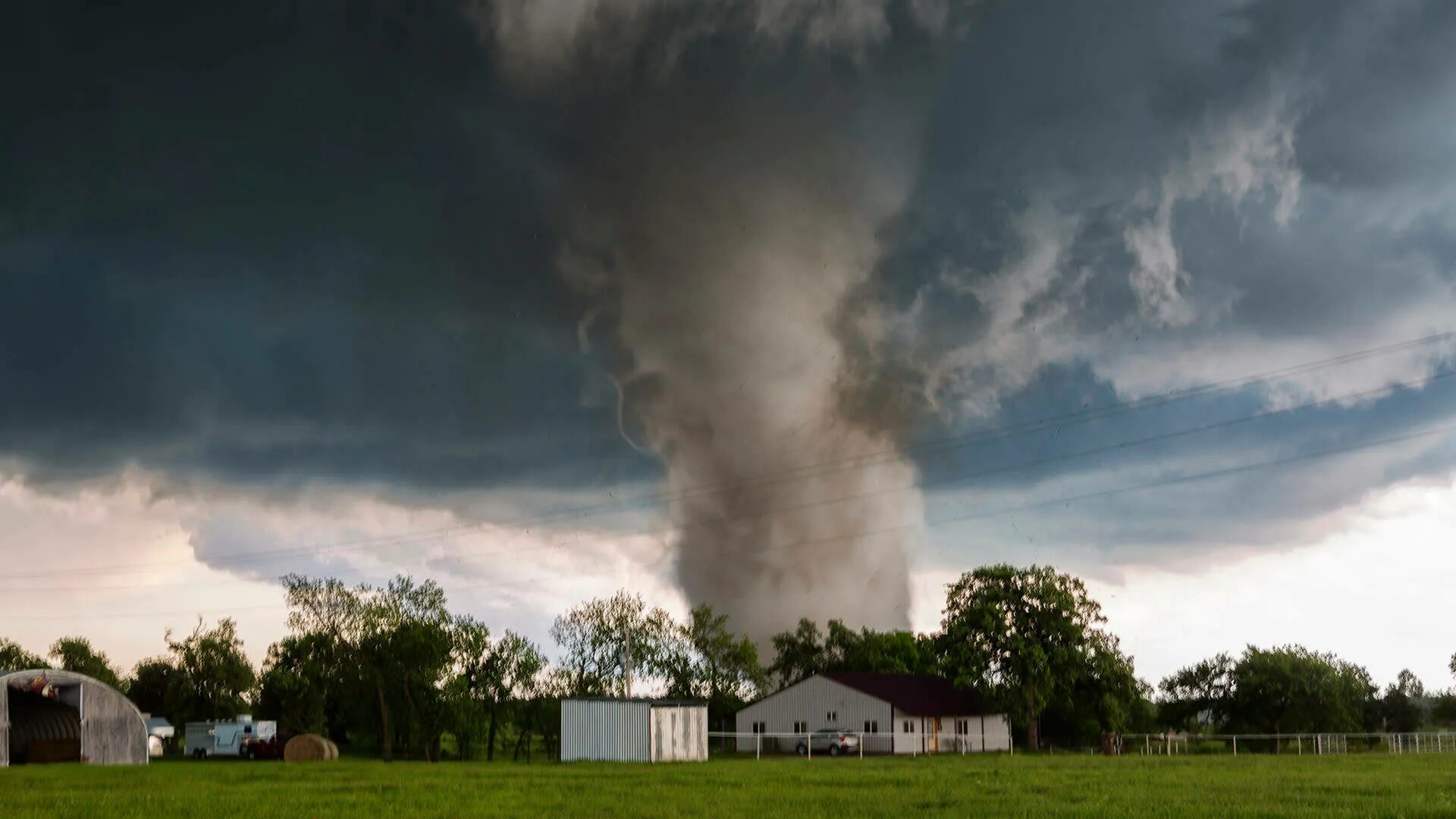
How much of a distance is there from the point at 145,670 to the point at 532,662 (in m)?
64.4

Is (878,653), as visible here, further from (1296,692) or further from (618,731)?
(618,731)

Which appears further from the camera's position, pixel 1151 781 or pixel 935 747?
pixel 935 747

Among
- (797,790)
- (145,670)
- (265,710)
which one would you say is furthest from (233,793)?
(145,670)

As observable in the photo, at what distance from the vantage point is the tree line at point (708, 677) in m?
82.6

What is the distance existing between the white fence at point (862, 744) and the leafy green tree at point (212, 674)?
6137 centimetres

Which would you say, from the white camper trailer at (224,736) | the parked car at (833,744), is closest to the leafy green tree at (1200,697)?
the parked car at (833,744)

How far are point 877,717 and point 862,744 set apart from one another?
21.6 feet

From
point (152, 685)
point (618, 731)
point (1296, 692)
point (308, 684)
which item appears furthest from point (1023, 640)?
point (152, 685)

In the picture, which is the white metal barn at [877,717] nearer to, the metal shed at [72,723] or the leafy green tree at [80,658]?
the metal shed at [72,723]

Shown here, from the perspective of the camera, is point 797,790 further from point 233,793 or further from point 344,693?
point 344,693

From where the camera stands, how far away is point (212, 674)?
417 feet

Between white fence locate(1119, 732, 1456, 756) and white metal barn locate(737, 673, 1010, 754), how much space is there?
10.5 m

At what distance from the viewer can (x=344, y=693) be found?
83875 millimetres

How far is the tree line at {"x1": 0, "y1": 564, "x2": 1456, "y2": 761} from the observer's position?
82.6m
